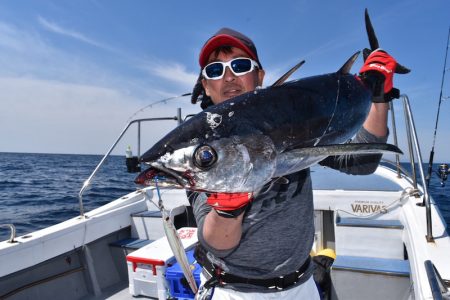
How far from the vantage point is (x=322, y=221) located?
5.23m

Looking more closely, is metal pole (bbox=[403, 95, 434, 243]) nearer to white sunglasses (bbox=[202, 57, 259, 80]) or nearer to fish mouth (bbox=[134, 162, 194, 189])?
white sunglasses (bbox=[202, 57, 259, 80])

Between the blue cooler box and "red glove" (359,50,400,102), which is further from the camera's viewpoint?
the blue cooler box

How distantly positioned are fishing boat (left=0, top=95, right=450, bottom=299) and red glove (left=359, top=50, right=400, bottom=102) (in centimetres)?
127

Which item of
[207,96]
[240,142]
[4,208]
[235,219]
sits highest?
[207,96]

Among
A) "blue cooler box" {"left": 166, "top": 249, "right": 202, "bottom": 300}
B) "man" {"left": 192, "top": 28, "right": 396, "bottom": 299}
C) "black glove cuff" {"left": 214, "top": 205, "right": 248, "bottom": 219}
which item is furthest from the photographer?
"blue cooler box" {"left": 166, "top": 249, "right": 202, "bottom": 300}

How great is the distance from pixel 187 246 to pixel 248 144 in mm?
3251

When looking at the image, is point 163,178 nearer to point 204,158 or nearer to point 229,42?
point 204,158

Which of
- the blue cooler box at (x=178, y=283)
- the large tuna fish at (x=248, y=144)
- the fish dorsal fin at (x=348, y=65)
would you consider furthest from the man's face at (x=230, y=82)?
the blue cooler box at (x=178, y=283)

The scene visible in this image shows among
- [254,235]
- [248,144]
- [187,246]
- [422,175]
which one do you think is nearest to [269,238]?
[254,235]

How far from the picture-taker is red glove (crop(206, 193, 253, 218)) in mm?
1424

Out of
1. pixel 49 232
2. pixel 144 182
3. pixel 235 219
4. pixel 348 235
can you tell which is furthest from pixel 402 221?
pixel 49 232

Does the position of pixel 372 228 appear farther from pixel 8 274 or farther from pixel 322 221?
pixel 8 274

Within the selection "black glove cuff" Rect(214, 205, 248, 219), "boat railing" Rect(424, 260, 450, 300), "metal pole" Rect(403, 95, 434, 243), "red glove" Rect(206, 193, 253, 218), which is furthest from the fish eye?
"metal pole" Rect(403, 95, 434, 243)

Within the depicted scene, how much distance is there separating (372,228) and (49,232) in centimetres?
436
